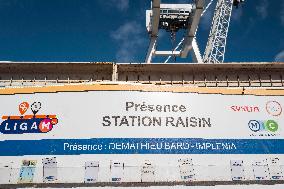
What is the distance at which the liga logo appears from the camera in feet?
21.4

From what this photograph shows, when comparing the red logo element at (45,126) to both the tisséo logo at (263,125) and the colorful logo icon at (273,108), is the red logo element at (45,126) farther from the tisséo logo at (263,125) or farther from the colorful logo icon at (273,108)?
the colorful logo icon at (273,108)

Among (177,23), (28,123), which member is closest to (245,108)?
(28,123)

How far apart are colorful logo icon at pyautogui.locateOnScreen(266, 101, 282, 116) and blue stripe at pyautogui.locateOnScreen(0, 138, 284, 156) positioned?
115cm

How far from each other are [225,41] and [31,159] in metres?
37.2

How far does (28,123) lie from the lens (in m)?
6.59

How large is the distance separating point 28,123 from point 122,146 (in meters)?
2.14

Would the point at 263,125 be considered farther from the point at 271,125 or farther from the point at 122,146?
the point at 122,146

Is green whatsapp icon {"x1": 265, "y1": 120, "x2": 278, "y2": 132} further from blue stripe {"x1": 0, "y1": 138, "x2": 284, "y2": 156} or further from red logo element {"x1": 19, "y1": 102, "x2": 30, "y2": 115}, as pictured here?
red logo element {"x1": 19, "y1": 102, "x2": 30, "y2": 115}

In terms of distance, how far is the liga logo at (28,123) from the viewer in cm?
652

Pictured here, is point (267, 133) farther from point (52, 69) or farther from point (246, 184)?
point (52, 69)

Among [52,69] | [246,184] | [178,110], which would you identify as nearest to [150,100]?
[178,110]

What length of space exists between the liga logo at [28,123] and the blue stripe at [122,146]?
25 centimetres

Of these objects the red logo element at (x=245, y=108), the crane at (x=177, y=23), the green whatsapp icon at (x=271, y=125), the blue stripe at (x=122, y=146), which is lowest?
the blue stripe at (x=122, y=146)

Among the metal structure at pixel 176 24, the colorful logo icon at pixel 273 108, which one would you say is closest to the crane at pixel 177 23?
the metal structure at pixel 176 24
